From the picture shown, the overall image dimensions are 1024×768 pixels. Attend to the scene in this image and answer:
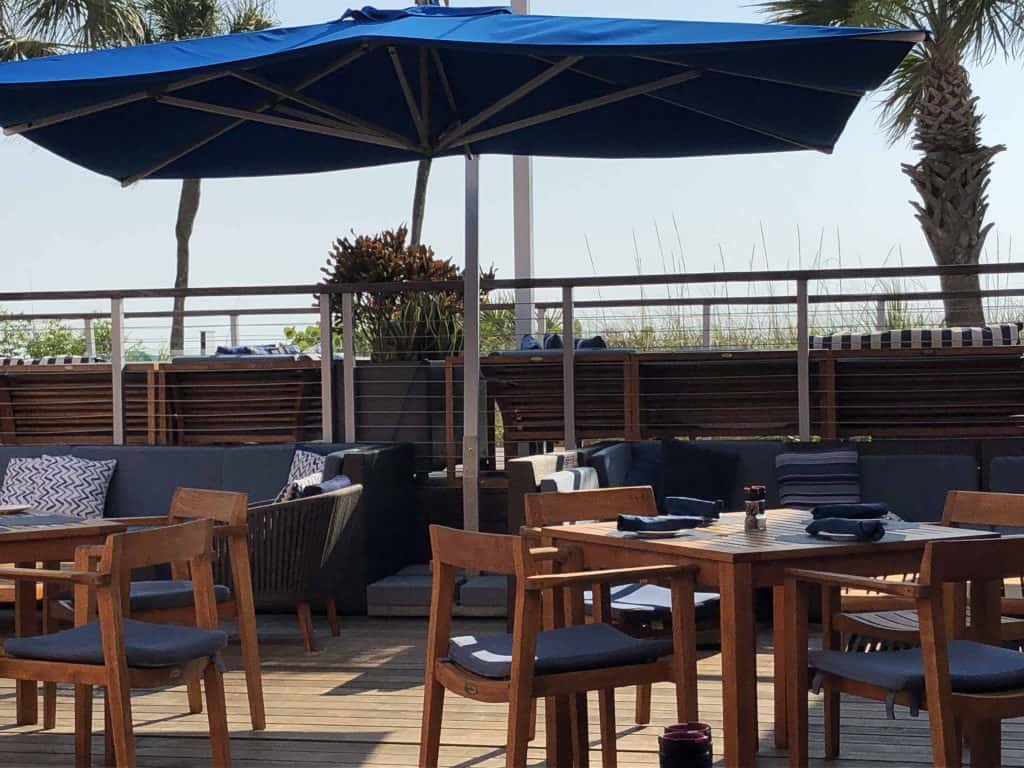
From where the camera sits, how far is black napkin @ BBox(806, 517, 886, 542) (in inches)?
157

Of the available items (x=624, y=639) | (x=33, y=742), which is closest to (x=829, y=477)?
(x=624, y=639)

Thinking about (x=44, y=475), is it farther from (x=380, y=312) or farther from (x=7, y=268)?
(x=7, y=268)

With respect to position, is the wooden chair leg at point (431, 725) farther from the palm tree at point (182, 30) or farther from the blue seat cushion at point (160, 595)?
the palm tree at point (182, 30)

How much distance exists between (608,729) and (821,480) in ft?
10.4

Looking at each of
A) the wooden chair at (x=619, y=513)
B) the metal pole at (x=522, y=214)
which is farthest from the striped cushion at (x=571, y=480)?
the metal pole at (x=522, y=214)

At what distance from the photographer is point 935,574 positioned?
3.51m

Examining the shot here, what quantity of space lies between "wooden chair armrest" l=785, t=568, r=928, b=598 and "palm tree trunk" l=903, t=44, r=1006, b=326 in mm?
8878

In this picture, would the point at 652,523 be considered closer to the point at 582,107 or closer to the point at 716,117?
the point at 582,107

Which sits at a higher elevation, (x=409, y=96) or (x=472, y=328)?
(x=409, y=96)

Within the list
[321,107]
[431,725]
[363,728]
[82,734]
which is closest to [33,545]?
[82,734]

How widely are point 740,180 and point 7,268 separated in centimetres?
1230

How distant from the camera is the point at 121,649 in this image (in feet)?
12.8

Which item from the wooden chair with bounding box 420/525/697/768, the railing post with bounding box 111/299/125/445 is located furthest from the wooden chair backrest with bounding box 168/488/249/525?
the railing post with bounding box 111/299/125/445

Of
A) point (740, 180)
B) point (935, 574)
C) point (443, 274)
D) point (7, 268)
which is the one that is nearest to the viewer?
point (935, 574)
